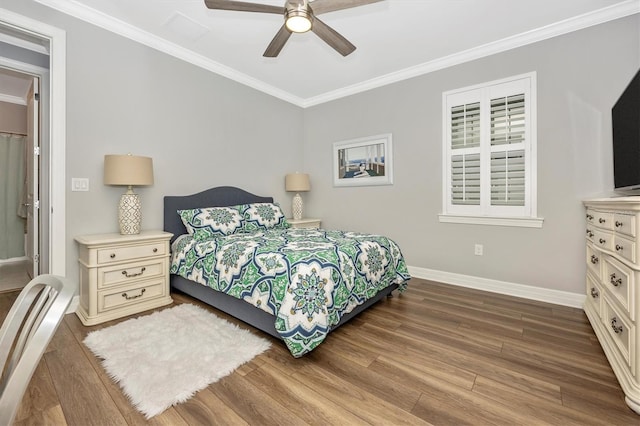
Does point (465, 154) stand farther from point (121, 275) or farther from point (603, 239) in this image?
point (121, 275)

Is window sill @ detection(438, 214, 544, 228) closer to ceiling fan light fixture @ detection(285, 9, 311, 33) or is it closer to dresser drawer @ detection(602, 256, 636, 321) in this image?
dresser drawer @ detection(602, 256, 636, 321)

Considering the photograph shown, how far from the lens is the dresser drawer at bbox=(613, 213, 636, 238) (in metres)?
1.48

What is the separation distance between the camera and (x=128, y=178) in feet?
8.48

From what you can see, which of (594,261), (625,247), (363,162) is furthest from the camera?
(363,162)

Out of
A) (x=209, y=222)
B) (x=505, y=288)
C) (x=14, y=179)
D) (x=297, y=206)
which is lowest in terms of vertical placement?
(x=505, y=288)

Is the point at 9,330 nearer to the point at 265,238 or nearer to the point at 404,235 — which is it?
the point at 265,238

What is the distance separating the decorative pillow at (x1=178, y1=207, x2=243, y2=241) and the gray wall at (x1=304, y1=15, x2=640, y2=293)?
1828mm

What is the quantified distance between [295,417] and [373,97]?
12.6 ft

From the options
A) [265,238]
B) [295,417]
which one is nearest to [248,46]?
[265,238]

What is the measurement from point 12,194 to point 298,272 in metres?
5.29

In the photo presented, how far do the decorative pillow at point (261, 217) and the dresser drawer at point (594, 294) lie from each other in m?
3.06

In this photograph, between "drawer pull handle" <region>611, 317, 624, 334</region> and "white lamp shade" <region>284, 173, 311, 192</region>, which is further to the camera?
"white lamp shade" <region>284, 173, 311, 192</region>

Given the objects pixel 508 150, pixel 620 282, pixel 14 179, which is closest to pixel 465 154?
pixel 508 150

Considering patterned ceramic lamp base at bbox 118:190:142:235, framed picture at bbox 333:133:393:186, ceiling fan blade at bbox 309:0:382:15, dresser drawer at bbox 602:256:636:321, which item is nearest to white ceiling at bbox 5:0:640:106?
ceiling fan blade at bbox 309:0:382:15
